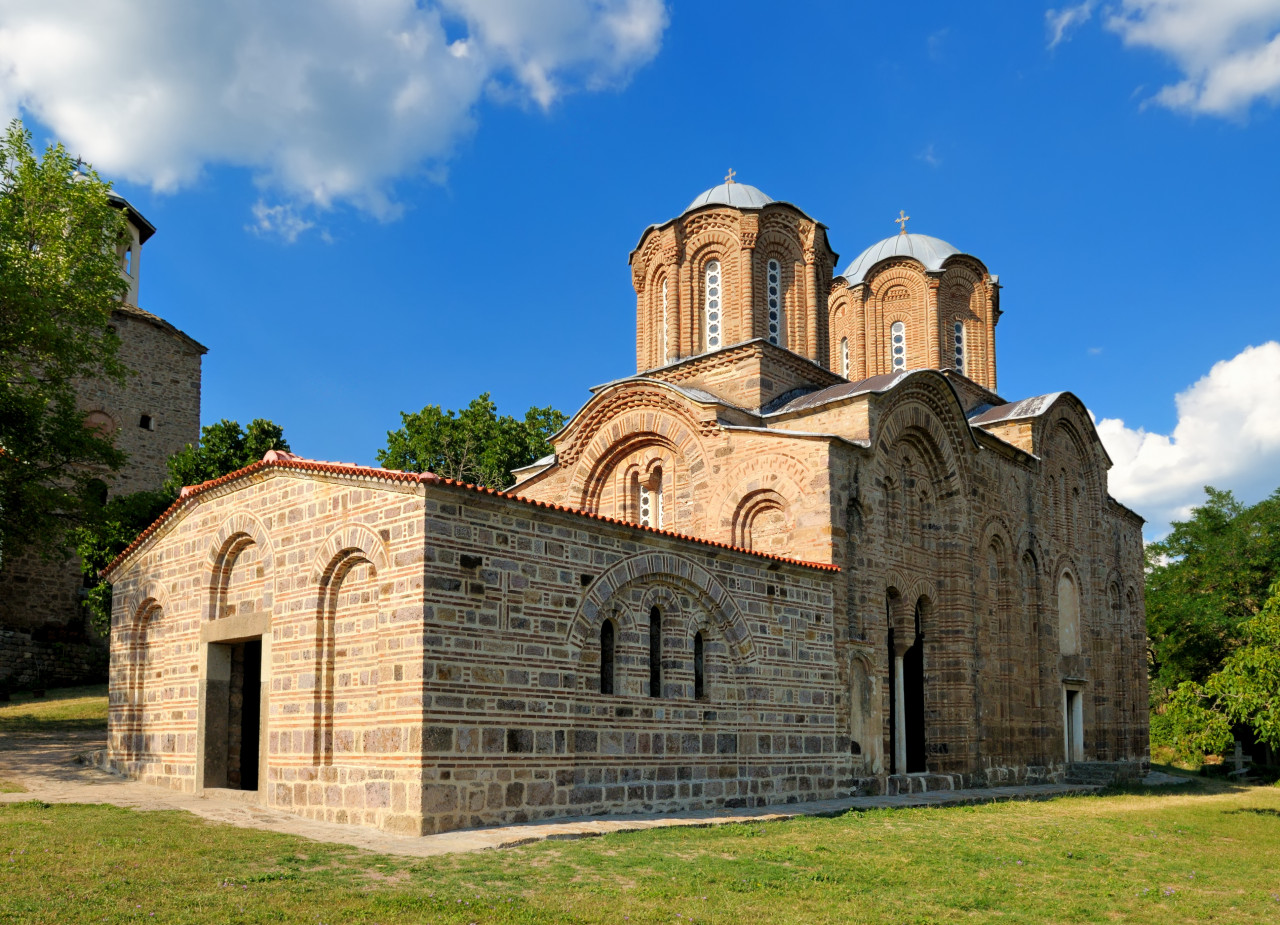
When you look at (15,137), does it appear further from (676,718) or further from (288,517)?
(676,718)

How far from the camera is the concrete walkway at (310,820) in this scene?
30.1 ft

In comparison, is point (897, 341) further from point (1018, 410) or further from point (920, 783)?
point (920, 783)

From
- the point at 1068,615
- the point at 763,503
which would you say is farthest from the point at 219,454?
the point at 1068,615

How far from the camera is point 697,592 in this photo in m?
12.8

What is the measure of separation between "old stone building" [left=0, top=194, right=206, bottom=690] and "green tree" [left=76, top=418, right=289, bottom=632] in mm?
855

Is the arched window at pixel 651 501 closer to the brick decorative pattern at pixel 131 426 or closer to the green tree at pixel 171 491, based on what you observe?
the green tree at pixel 171 491

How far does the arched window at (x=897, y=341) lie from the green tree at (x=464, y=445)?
12.6 metres

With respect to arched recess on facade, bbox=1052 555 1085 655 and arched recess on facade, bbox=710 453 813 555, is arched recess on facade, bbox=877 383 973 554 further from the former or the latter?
arched recess on facade, bbox=1052 555 1085 655

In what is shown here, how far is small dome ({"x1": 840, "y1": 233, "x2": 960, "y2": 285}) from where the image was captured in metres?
23.8

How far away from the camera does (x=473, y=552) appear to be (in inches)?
407

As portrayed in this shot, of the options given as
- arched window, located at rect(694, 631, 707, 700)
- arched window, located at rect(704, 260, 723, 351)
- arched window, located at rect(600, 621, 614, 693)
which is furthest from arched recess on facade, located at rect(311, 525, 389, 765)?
arched window, located at rect(704, 260, 723, 351)

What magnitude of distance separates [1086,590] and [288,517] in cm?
1725

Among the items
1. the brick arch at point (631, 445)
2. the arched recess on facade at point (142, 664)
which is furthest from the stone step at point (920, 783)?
the arched recess on facade at point (142, 664)

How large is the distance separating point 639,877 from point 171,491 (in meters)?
21.2
